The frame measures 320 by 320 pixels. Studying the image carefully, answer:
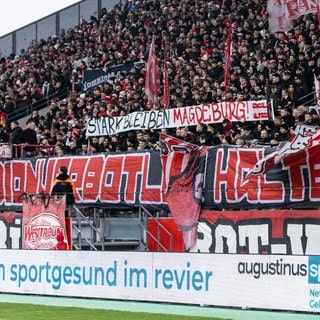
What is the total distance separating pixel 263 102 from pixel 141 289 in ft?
17.1

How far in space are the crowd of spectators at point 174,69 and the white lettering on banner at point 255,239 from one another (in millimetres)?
1719

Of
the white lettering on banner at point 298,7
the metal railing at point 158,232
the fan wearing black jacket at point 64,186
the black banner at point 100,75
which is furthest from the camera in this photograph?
the black banner at point 100,75

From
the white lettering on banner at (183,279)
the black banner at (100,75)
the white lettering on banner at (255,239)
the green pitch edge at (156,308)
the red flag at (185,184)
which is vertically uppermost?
the black banner at (100,75)

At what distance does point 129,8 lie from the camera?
3894 centimetres

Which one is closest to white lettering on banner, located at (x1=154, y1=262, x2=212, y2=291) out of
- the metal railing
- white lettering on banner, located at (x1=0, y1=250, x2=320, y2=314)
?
white lettering on banner, located at (x1=0, y1=250, x2=320, y2=314)

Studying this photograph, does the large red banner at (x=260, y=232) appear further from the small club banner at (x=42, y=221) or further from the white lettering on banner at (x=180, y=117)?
the small club banner at (x=42, y=221)

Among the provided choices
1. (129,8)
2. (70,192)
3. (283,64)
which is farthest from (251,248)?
(129,8)

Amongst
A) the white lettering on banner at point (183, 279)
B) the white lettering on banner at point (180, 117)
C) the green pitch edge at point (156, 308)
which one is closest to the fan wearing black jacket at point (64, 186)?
the green pitch edge at point (156, 308)

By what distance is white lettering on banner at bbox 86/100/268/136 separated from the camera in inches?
868

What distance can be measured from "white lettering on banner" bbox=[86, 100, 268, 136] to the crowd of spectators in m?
0.21

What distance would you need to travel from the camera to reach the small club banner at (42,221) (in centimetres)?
2212

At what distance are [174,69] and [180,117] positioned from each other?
18.3ft

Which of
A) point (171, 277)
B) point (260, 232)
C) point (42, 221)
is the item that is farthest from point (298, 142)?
Result: point (42, 221)

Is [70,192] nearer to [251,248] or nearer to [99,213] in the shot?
[99,213]
